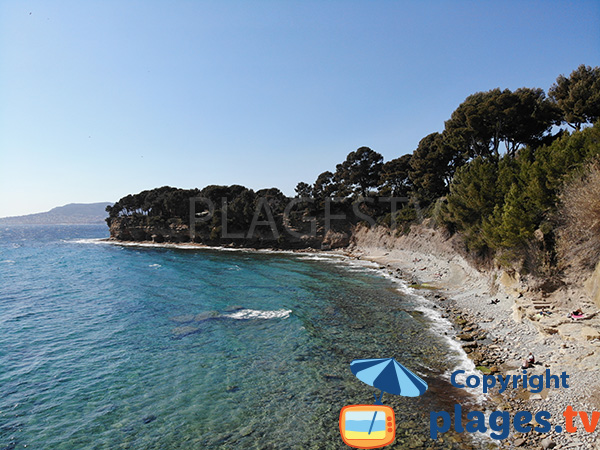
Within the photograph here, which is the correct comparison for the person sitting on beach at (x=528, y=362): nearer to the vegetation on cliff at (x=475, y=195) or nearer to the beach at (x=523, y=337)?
the beach at (x=523, y=337)

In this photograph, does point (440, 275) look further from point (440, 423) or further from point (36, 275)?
point (36, 275)

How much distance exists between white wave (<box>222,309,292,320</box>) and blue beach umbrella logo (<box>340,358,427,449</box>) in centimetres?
1235

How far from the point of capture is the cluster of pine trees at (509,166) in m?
19.6

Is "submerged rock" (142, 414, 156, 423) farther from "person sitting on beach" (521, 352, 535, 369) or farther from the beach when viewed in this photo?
"person sitting on beach" (521, 352, 535, 369)

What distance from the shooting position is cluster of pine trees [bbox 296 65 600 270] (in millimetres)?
19641

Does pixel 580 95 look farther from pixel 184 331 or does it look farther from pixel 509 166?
pixel 184 331

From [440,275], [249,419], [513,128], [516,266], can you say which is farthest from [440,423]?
[513,128]

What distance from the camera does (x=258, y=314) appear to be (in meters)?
24.1

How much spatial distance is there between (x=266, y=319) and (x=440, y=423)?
1400 cm

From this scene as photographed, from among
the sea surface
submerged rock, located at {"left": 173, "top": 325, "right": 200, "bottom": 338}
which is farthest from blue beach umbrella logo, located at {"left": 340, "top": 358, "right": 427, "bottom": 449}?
submerged rock, located at {"left": 173, "top": 325, "right": 200, "bottom": 338}

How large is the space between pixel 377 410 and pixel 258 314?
14.1 meters

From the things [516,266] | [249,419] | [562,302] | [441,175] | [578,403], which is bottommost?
[249,419]

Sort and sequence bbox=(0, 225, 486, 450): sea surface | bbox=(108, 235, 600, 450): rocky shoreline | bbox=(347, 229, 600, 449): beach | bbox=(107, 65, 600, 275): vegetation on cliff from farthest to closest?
bbox=(107, 65, 600, 275): vegetation on cliff < bbox=(0, 225, 486, 450): sea surface < bbox=(347, 229, 600, 449): beach < bbox=(108, 235, 600, 450): rocky shoreline

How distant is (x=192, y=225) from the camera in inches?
3238
